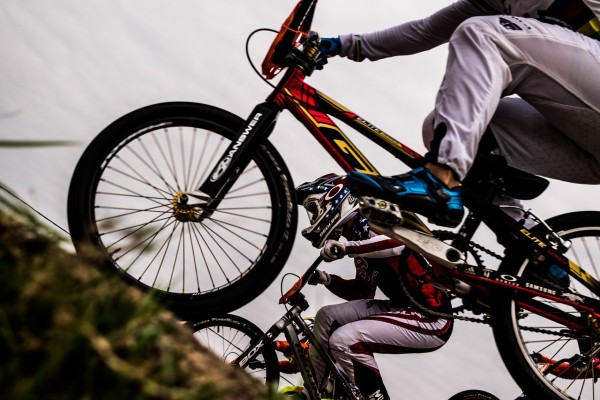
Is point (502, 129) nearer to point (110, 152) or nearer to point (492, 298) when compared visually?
point (492, 298)

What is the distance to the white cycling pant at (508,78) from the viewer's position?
2744 millimetres

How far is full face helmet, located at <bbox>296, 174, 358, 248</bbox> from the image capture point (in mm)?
5590

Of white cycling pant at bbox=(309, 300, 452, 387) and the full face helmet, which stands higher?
the full face helmet

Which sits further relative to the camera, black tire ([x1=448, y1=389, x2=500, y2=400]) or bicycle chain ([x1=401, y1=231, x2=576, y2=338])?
black tire ([x1=448, y1=389, x2=500, y2=400])

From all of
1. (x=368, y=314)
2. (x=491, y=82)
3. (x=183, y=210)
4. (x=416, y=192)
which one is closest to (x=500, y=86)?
(x=491, y=82)

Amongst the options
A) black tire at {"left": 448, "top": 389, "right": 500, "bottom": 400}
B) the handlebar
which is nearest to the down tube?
the handlebar

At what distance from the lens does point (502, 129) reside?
3.40 m

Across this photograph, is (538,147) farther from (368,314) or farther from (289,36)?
(368,314)

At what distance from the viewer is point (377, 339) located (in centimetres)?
558

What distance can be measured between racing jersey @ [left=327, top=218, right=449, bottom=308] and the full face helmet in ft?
0.86

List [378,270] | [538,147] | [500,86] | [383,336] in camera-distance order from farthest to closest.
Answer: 1. [378,270]
2. [383,336]
3. [538,147]
4. [500,86]

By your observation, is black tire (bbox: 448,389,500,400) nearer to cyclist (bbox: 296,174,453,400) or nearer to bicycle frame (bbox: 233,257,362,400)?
Answer: cyclist (bbox: 296,174,453,400)

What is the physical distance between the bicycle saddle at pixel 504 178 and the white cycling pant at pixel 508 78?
1.19 feet

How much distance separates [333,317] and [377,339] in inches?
27.2
